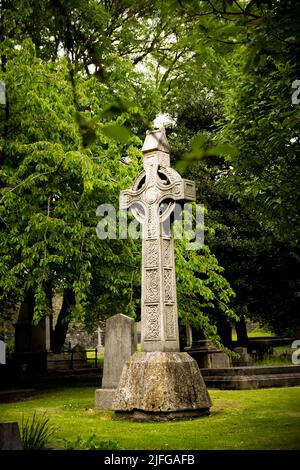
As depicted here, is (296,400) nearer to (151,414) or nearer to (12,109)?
(151,414)

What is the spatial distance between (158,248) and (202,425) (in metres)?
3.15

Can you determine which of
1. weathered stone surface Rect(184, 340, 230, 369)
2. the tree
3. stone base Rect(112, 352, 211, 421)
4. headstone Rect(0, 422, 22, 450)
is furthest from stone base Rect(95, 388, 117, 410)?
weathered stone surface Rect(184, 340, 230, 369)

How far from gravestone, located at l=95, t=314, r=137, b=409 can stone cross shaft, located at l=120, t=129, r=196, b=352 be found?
132cm

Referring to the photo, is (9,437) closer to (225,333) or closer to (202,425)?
(202,425)

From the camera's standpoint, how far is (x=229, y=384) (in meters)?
14.9

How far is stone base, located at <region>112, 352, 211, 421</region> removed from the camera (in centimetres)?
918

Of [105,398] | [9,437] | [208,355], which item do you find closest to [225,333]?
[208,355]

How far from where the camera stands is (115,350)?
38.0ft

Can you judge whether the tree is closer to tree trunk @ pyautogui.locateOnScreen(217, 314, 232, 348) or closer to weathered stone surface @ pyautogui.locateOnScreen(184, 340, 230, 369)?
weathered stone surface @ pyautogui.locateOnScreen(184, 340, 230, 369)

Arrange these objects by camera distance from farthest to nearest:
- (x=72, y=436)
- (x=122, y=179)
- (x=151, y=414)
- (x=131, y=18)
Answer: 1. (x=131, y=18)
2. (x=122, y=179)
3. (x=151, y=414)
4. (x=72, y=436)

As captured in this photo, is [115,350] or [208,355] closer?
[115,350]

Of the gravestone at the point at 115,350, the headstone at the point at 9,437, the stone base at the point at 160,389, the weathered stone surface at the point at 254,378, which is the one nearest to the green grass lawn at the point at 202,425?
the stone base at the point at 160,389
